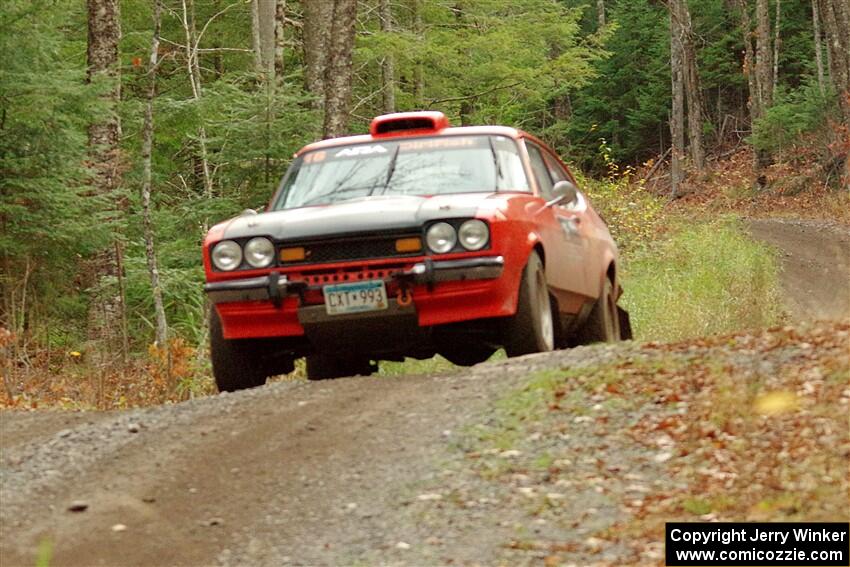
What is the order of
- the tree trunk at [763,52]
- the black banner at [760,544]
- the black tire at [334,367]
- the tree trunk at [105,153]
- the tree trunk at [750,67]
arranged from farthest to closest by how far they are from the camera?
the tree trunk at [750,67], the tree trunk at [763,52], the tree trunk at [105,153], the black tire at [334,367], the black banner at [760,544]

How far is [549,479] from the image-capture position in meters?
5.96

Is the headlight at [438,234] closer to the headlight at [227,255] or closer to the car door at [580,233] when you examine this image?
the headlight at [227,255]

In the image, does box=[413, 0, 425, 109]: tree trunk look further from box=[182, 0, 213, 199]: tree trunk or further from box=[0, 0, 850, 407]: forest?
box=[182, 0, 213, 199]: tree trunk

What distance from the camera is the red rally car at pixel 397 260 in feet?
27.9

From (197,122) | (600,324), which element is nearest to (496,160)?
(600,324)

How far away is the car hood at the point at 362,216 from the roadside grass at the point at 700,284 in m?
3.67

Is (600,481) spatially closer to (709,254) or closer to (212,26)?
(709,254)

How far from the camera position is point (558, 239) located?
32.2ft

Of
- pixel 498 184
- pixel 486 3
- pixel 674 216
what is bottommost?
pixel 674 216

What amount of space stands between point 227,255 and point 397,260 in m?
1.11

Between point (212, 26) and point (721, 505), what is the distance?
2415cm

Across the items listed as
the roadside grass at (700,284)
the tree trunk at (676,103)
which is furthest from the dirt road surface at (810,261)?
the tree trunk at (676,103)

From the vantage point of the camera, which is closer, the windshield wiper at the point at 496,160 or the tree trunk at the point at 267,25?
the windshield wiper at the point at 496,160

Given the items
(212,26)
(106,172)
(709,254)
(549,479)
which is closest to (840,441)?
(549,479)
